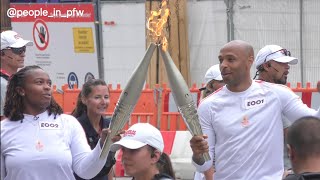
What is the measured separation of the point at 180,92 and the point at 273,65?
2.26 meters

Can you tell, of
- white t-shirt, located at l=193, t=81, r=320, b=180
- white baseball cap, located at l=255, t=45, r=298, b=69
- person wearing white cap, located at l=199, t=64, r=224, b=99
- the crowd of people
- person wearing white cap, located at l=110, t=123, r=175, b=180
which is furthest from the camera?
person wearing white cap, located at l=199, t=64, r=224, b=99

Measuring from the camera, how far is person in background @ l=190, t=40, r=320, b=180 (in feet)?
21.9

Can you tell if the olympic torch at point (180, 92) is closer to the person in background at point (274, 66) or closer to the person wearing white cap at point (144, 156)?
the person wearing white cap at point (144, 156)

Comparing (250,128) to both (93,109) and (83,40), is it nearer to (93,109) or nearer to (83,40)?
(93,109)

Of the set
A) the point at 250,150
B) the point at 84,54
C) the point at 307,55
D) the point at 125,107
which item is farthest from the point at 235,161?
the point at 84,54

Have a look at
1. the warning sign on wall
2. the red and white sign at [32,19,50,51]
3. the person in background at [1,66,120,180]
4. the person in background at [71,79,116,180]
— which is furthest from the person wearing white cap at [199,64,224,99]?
the red and white sign at [32,19,50,51]

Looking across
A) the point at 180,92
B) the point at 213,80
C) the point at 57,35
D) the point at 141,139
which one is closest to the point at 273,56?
the point at 213,80

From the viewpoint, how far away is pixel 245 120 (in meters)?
6.72

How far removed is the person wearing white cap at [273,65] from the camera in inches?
307

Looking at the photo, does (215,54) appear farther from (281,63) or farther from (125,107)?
(125,107)

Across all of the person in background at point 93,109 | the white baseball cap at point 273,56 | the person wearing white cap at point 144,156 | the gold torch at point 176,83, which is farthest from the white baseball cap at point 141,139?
the white baseball cap at point 273,56

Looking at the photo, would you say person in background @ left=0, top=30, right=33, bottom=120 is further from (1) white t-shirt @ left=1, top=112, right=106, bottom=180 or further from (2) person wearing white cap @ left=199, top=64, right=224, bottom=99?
(2) person wearing white cap @ left=199, top=64, right=224, bottom=99

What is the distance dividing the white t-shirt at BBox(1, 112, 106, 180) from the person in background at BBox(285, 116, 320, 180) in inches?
73.6

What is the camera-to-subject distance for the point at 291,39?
1716cm
